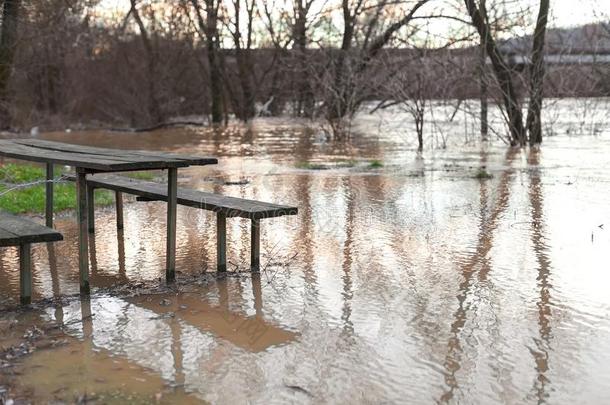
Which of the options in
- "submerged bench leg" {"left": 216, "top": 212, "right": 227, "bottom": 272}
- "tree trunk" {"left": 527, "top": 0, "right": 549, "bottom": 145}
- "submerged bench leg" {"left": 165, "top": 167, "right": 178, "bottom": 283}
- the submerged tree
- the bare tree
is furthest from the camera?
the bare tree

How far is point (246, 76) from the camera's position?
32.1m

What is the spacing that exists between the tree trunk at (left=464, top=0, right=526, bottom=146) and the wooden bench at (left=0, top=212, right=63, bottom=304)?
13.5 m

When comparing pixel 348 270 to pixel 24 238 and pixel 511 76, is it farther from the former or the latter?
pixel 511 76

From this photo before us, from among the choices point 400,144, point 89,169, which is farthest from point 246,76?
point 89,169

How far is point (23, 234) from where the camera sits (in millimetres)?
4844

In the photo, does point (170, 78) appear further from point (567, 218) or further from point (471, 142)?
point (567, 218)

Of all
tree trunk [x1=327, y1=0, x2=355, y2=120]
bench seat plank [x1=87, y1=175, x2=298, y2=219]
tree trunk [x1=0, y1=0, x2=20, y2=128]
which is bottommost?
bench seat plank [x1=87, y1=175, x2=298, y2=219]

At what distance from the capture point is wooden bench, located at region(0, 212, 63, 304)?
4.81 m

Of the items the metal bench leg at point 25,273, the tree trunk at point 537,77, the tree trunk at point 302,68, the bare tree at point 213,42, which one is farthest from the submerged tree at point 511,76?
the bare tree at point 213,42

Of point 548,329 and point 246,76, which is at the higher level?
point 246,76

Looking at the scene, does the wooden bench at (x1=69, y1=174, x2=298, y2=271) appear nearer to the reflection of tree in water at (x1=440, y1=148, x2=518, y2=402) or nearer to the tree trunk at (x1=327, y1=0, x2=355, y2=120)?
the reflection of tree in water at (x1=440, y1=148, x2=518, y2=402)

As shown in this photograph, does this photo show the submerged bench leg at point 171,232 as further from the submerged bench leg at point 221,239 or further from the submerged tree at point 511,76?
the submerged tree at point 511,76

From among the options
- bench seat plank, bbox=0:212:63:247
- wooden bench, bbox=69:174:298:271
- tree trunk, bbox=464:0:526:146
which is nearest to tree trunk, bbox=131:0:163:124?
tree trunk, bbox=464:0:526:146

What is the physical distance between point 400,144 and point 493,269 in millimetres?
13212
